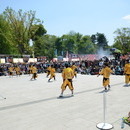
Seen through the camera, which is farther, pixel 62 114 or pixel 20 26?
pixel 20 26

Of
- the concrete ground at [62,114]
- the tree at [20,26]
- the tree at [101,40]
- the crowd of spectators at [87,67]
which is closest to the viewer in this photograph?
the concrete ground at [62,114]

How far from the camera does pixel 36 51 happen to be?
4947 cm

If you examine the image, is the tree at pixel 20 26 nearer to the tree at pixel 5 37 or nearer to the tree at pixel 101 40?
the tree at pixel 5 37

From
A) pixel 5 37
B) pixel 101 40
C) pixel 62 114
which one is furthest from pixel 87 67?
pixel 101 40

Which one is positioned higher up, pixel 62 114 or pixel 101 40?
pixel 101 40

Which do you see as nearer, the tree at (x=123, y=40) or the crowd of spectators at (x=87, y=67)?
the crowd of spectators at (x=87, y=67)

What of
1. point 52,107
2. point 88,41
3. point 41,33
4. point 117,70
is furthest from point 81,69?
point 88,41

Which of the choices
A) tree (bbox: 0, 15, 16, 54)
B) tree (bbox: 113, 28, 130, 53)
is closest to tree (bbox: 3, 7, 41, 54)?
tree (bbox: 0, 15, 16, 54)

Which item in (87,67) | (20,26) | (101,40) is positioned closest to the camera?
(87,67)

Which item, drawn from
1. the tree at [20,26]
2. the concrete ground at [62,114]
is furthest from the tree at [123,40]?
the concrete ground at [62,114]

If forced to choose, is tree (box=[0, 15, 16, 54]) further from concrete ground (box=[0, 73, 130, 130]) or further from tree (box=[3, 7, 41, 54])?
concrete ground (box=[0, 73, 130, 130])

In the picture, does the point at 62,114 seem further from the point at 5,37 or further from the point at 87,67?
the point at 5,37

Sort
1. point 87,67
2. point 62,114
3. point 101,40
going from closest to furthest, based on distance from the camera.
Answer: point 62,114 → point 87,67 → point 101,40

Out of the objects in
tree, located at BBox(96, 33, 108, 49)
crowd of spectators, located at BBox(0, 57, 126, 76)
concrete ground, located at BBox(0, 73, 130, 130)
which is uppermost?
tree, located at BBox(96, 33, 108, 49)
